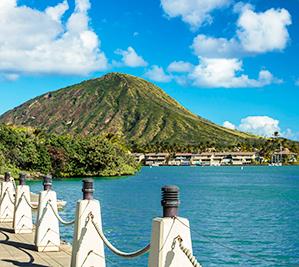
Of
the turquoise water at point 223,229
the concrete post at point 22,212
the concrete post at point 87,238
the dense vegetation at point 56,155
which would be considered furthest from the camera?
the dense vegetation at point 56,155

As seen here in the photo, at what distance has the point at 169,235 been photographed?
5.12 meters

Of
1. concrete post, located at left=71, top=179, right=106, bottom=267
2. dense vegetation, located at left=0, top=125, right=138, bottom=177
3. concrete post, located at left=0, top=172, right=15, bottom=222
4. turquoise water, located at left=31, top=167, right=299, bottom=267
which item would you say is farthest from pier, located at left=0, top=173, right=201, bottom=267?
dense vegetation, located at left=0, top=125, right=138, bottom=177

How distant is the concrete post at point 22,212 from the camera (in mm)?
12227

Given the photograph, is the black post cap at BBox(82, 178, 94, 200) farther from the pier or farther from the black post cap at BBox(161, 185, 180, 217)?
the black post cap at BBox(161, 185, 180, 217)

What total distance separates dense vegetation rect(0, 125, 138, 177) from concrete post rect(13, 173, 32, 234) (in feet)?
177

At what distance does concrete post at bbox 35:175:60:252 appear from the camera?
10078 mm

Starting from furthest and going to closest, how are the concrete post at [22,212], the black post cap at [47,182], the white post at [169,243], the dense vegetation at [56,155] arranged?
the dense vegetation at [56,155]
the concrete post at [22,212]
the black post cap at [47,182]
the white post at [169,243]

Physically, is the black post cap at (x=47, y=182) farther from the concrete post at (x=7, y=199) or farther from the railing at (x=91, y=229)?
the concrete post at (x=7, y=199)

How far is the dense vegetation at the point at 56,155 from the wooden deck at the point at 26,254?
55.1 m

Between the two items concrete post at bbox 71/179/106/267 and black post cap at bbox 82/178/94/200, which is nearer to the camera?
concrete post at bbox 71/179/106/267

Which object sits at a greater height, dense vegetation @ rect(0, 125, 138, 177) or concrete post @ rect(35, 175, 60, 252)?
dense vegetation @ rect(0, 125, 138, 177)

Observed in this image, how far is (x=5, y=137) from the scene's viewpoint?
73625mm

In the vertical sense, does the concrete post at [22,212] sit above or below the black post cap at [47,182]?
below

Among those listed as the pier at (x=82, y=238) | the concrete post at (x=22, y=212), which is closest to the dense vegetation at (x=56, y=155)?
the concrete post at (x=22, y=212)
